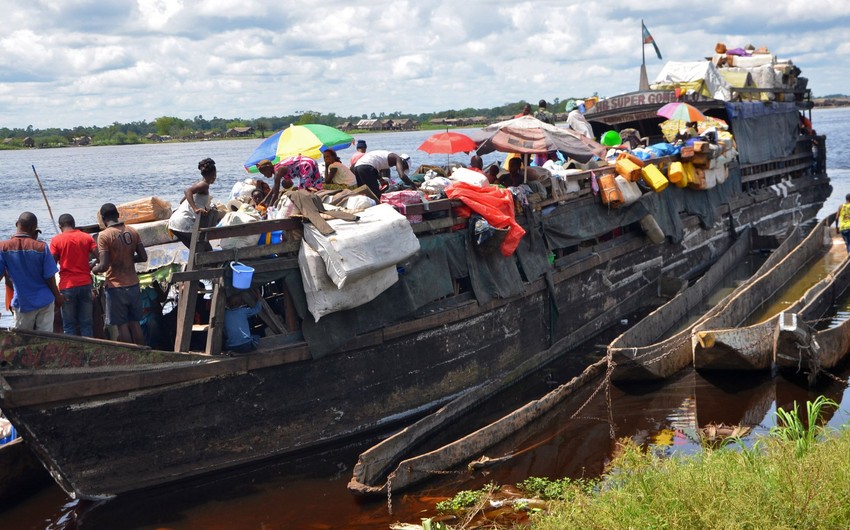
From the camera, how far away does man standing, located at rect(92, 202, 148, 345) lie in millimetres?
8117

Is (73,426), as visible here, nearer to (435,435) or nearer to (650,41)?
(435,435)

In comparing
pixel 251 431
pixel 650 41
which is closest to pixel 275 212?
pixel 251 431

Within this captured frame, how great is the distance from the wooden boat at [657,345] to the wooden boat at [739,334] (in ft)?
0.88

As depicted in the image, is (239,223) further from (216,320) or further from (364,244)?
(364,244)

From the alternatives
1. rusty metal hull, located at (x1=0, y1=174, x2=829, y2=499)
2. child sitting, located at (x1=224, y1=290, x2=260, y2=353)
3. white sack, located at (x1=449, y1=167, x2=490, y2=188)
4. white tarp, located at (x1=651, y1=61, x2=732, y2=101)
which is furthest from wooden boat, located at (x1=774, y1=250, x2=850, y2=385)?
white tarp, located at (x1=651, y1=61, x2=732, y2=101)

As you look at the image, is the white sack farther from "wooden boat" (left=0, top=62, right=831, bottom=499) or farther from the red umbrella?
the red umbrella

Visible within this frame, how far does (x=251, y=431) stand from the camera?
8.22m

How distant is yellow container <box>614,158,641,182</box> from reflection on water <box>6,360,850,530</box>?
11.9 feet

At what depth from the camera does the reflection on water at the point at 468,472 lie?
7742 mm


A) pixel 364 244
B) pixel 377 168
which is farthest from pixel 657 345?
pixel 364 244

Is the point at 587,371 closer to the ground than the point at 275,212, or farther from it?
closer to the ground

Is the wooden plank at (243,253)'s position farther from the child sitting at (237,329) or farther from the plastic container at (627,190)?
the plastic container at (627,190)

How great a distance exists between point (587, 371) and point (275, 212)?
164 inches

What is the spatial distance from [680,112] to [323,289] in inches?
390
